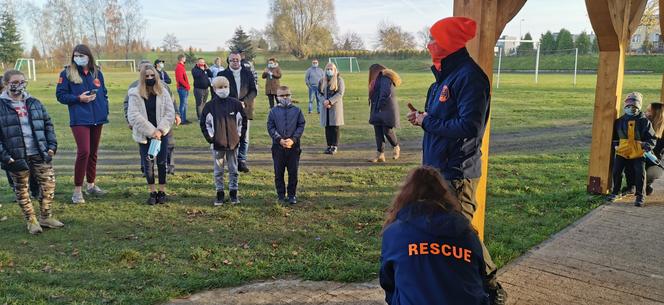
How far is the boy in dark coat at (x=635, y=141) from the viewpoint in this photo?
22.2 ft

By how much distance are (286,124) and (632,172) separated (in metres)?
4.73

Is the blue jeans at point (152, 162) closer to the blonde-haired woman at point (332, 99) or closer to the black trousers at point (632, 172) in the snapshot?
the blonde-haired woman at point (332, 99)

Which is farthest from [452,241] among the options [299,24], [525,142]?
[299,24]

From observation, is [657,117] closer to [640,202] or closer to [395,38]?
[640,202]

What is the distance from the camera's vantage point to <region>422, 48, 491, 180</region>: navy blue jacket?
137 inches

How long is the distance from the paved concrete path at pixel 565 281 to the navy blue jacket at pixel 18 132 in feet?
9.51

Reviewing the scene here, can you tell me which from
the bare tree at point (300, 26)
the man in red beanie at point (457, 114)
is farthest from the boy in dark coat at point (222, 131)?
the bare tree at point (300, 26)

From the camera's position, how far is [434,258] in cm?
241

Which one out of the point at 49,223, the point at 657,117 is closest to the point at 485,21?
the point at 657,117

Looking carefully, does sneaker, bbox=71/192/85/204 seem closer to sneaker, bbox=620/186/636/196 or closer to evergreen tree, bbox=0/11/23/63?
sneaker, bbox=620/186/636/196

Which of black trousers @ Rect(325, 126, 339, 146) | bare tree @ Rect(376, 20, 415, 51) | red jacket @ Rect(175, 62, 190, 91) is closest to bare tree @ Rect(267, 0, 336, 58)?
bare tree @ Rect(376, 20, 415, 51)

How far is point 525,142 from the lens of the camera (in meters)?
12.1

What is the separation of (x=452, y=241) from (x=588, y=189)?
5.89 meters

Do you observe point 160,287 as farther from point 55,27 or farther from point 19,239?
point 55,27
